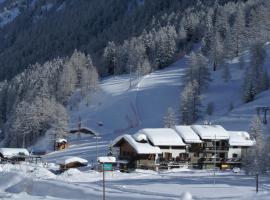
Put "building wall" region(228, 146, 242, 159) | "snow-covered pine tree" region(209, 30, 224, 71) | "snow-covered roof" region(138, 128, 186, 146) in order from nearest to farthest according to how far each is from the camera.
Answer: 1. "snow-covered roof" region(138, 128, 186, 146)
2. "building wall" region(228, 146, 242, 159)
3. "snow-covered pine tree" region(209, 30, 224, 71)

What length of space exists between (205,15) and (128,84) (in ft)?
159

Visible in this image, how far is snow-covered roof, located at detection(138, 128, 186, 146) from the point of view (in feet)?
261

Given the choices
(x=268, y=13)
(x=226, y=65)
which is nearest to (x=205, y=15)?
(x=268, y=13)

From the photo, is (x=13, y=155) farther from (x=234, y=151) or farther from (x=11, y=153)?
(x=234, y=151)

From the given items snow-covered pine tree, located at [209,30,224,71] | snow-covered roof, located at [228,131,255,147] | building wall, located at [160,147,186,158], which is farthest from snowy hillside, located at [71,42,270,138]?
building wall, located at [160,147,186,158]

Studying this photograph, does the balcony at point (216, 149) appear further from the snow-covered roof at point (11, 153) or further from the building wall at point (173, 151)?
the snow-covered roof at point (11, 153)

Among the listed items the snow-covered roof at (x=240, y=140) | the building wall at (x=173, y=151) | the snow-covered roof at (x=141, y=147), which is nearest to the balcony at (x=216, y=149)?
the snow-covered roof at (x=240, y=140)

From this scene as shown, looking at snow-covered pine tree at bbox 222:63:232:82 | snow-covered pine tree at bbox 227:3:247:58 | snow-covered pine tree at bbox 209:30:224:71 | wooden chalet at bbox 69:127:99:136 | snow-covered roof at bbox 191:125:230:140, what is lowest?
snow-covered roof at bbox 191:125:230:140

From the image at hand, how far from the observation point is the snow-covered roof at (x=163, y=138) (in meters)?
79.6

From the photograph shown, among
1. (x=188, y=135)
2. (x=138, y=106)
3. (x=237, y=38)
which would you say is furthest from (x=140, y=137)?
(x=237, y=38)

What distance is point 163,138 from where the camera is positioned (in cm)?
8006

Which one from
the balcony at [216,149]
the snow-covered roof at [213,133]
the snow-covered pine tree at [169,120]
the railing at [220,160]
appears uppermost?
the snow-covered pine tree at [169,120]

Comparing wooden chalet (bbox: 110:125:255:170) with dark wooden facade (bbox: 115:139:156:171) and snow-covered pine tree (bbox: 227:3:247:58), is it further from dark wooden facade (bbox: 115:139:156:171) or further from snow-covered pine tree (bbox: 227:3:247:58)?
snow-covered pine tree (bbox: 227:3:247:58)

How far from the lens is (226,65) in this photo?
12419cm
